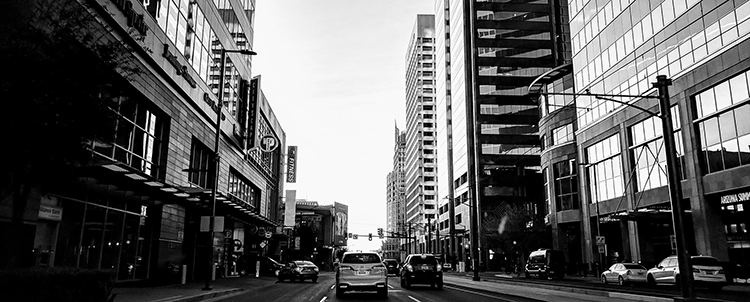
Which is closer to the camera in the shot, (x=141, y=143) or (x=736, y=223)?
(x=141, y=143)

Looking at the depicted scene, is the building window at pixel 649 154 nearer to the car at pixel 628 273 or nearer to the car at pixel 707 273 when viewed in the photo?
the car at pixel 628 273

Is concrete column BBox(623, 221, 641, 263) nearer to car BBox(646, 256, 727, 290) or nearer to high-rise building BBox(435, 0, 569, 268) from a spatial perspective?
car BBox(646, 256, 727, 290)

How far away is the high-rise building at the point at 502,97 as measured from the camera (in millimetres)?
88562

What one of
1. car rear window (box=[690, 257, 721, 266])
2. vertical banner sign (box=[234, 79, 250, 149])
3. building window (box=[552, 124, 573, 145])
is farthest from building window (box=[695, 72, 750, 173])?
vertical banner sign (box=[234, 79, 250, 149])

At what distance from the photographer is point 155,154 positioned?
25.2m

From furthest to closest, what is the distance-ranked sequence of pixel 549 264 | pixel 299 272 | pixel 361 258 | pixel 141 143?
pixel 549 264 → pixel 299 272 → pixel 141 143 → pixel 361 258

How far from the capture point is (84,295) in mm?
10539

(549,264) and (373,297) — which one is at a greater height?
(549,264)

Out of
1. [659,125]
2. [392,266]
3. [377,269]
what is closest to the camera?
[377,269]

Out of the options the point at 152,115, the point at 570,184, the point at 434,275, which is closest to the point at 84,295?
the point at 152,115

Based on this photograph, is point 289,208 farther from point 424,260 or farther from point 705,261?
point 705,261

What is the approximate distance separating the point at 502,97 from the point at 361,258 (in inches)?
3054

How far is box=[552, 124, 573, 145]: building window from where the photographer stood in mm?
58625

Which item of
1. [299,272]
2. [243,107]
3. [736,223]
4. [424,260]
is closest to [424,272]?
[424,260]
